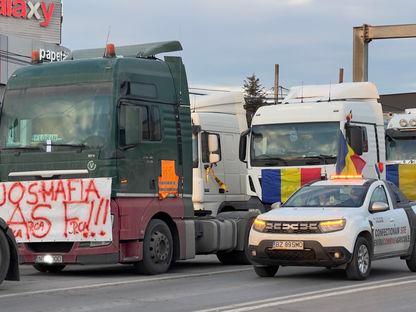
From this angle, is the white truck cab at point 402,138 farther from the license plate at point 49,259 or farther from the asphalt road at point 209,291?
the license plate at point 49,259

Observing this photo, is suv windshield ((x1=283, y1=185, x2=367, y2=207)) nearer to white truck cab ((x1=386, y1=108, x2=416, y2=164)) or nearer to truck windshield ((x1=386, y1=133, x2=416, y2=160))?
white truck cab ((x1=386, y1=108, x2=416, y2=164))

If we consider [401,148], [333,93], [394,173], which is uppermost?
[333,93]

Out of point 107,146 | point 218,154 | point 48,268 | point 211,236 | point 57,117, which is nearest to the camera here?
point 107,146

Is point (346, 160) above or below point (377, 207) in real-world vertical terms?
above

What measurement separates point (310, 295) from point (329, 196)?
115 inches

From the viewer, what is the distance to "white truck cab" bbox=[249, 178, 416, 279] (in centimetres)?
1217

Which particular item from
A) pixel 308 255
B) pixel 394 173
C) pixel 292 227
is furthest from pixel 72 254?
pixel 394 173

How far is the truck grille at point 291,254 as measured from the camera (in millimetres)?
12188

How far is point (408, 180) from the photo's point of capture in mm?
20578

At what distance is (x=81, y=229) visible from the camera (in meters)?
12.8

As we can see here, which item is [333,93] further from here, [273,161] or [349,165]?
[273,161]

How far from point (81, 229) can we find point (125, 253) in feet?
2.63

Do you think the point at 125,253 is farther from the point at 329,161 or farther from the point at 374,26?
the point at 374,26

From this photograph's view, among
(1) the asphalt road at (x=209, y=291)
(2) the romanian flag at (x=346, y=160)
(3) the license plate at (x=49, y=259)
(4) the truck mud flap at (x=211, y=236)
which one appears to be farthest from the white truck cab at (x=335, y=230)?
(2) the romanian flag at (x=346, y=160)
